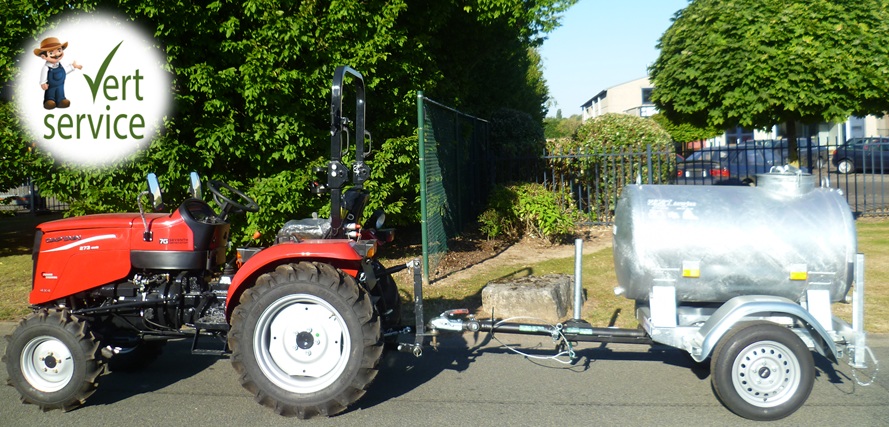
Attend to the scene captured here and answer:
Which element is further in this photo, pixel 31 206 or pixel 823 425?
pixel 31 206

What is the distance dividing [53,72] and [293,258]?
5910 mm

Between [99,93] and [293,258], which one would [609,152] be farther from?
[293,258]

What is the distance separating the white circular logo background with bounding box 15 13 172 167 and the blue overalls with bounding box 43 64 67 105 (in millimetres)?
47

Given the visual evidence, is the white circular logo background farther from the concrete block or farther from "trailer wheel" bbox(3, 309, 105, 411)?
the concrete block

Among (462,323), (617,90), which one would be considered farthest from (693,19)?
(617,90)

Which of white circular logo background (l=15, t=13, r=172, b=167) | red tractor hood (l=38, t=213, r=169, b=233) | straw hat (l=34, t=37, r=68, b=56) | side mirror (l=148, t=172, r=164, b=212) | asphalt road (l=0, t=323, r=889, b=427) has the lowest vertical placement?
asphalt road (l=0, t=323, r=889, b=427)

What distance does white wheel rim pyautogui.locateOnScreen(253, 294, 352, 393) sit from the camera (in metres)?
5.00

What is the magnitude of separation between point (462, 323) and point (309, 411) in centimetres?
121

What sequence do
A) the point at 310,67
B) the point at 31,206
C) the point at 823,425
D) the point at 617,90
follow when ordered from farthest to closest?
the point at 617,90 → the point at 31,206 → the point at 310,67 → the point at 823,425

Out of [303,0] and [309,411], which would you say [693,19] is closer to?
[303,0]

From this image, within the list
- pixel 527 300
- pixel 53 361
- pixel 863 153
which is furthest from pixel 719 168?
pixel 53 361

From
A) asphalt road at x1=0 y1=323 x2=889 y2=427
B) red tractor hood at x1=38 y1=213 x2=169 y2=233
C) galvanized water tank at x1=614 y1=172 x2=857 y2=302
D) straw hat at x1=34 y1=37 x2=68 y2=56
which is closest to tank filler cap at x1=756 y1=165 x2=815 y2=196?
galvanized water tank at x1=614 y1=172 x2=857 y2=302

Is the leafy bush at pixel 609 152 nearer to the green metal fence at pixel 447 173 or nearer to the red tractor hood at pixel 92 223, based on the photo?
the green metal fence at pixel 447 173

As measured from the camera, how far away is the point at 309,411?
4855 mm
